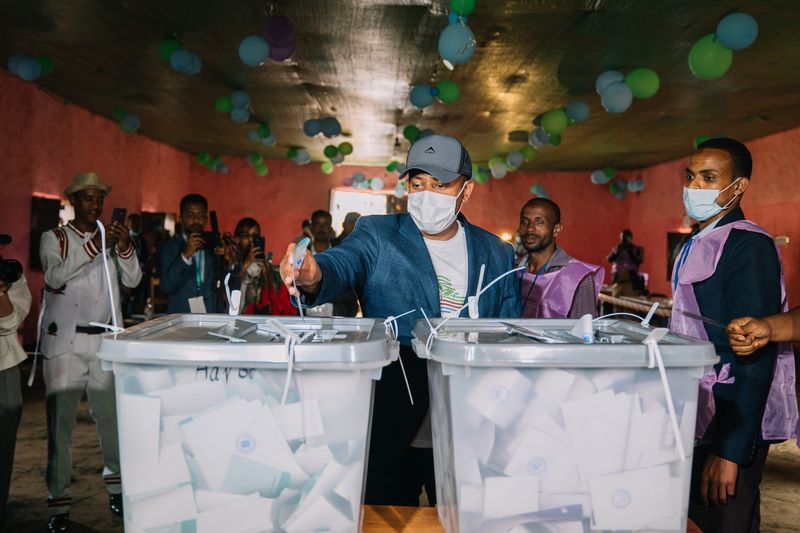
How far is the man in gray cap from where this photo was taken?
1630 millimetres

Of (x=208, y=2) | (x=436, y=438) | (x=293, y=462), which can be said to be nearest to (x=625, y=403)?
(x=436, y=438)

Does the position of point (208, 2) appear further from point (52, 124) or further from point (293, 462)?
point (293, 462)

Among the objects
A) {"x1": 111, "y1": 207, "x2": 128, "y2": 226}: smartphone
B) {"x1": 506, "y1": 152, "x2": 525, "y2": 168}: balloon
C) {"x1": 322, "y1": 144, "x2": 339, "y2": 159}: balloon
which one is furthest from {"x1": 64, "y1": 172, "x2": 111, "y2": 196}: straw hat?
{"x1": 506, "y1": 152, "x2": 525, "y2": 168}: balloon

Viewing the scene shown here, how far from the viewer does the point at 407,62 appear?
20.6 feet

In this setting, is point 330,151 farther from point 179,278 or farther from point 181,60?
point 179,278

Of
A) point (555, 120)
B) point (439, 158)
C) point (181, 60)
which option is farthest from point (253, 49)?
point (555, 120)

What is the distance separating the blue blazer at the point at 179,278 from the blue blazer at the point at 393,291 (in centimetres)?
204

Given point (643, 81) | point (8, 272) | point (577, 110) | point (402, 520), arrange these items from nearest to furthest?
point (402, 520)
point (8, 272)
point (643, 81)
point (577, 110)

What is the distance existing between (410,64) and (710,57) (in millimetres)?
2727

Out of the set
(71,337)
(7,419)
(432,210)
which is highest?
(432,210)

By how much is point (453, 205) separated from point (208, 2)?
3.87 meters

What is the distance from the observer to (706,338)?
1704mm

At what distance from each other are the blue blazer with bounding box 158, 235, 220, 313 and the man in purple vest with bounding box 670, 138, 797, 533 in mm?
2540

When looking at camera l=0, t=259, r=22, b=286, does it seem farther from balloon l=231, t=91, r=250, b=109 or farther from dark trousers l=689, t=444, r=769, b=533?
balloon l=231, t=91, r=250, b=109
